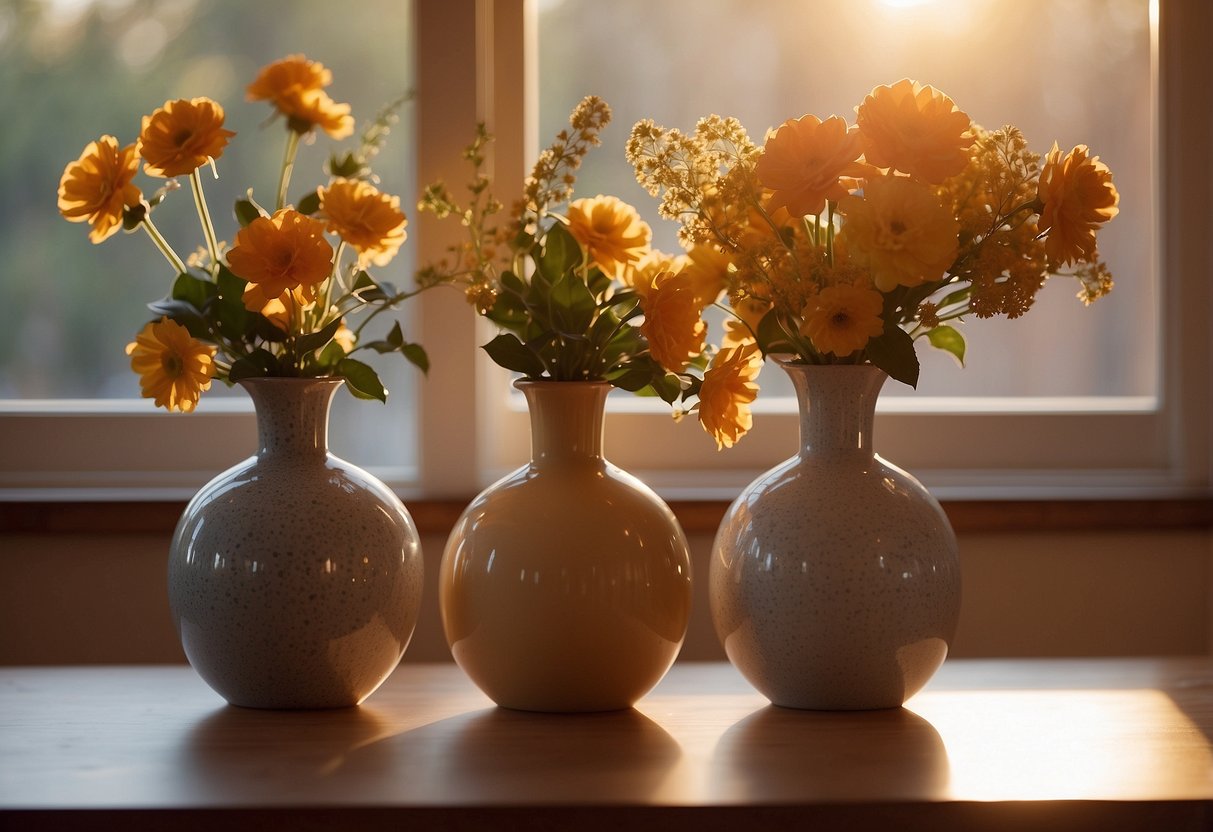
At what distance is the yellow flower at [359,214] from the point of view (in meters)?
0.94

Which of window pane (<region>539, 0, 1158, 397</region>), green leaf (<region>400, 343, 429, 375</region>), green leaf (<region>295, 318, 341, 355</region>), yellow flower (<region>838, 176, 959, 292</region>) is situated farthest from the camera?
window pane (<region>539, 0, 1158, 397</region>)

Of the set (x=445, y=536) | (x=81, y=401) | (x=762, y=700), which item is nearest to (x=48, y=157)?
(x=81, y=401)

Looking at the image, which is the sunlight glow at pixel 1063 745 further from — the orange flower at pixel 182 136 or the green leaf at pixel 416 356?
the orange flower at pixel 182 136

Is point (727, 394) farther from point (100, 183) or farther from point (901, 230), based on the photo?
point (100, 183)

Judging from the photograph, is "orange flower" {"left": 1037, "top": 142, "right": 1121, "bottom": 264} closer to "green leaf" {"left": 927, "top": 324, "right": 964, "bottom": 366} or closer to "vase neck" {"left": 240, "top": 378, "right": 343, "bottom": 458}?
"green leaf" {"left": 927, "top": 324, "right": 964, "bottom": 366}

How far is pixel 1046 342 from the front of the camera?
1.55 meters

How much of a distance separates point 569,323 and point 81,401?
34.0 inches

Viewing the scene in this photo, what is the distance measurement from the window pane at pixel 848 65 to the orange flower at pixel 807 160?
0.67m

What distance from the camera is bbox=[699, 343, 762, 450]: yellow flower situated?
3.03ft

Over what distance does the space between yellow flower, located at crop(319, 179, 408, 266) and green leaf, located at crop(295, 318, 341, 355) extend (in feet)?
0.22

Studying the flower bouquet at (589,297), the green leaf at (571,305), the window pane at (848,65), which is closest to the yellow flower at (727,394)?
the flower bouquet at (589,297)

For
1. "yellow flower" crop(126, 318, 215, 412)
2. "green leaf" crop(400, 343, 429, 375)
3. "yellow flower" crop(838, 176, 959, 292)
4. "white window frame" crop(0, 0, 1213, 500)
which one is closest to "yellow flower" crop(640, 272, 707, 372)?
"yellow flower" crop(838, 176, 959, 292)

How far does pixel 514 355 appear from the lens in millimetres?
947

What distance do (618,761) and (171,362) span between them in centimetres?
45
